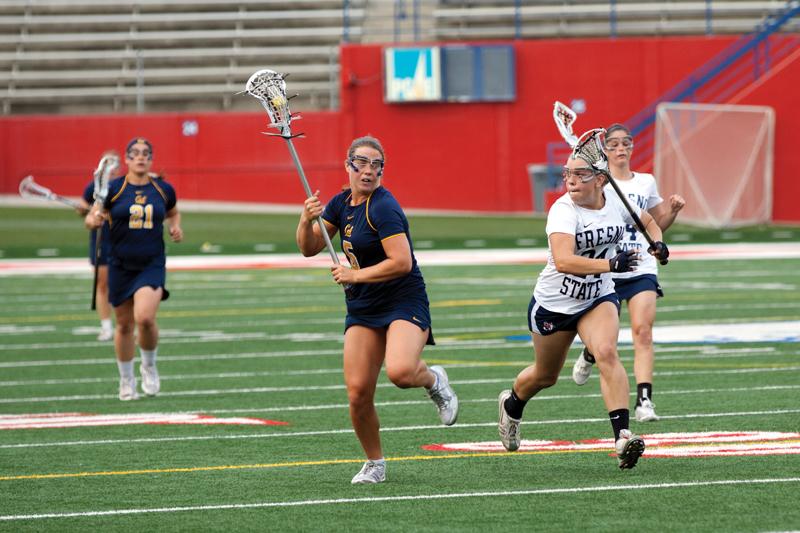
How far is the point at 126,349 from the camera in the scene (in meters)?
13.0

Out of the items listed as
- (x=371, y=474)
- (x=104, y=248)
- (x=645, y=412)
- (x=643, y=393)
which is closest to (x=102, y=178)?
(x=104, y=248)

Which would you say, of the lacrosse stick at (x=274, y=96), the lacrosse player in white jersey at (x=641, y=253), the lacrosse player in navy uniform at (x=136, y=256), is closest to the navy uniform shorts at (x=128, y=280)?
the lacrosse player in navy uniform at (x=136, y=256)

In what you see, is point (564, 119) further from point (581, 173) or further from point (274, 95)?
point (274, 95)

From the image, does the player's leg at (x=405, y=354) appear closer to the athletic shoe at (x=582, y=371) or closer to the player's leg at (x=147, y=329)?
the athletic shoe at (x=582, y=371)

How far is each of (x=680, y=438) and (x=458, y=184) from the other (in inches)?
1162

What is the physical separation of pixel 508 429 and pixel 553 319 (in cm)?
78

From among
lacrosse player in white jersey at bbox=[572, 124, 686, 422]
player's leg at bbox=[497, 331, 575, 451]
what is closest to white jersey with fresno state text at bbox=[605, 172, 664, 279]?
lacrosse player in white jersey at bbox=[572, 124, 686, 422]

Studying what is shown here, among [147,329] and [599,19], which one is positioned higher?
[599,19]

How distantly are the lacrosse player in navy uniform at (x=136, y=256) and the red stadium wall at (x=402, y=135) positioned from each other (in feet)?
85.1

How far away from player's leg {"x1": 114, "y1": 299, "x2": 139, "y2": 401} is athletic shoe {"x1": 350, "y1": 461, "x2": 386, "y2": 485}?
15.0 feet

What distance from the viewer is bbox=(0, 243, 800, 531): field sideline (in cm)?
777

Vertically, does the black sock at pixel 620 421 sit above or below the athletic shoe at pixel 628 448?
above

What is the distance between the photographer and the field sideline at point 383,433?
7770 mm

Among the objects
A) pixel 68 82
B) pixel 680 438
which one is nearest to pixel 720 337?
pixel 680 438
